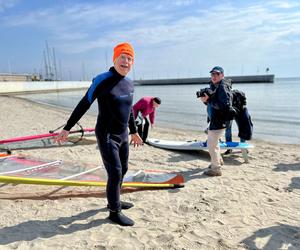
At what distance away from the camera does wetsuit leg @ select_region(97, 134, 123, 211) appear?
10.9 feet

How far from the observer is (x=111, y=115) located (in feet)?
10.9

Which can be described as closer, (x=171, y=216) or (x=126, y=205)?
(x=171, y=216)

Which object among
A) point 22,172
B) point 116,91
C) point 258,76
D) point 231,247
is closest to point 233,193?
point 231,247

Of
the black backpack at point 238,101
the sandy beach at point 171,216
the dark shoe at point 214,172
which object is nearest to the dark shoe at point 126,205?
the sandy beach at point 171,216

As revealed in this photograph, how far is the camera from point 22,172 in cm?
455

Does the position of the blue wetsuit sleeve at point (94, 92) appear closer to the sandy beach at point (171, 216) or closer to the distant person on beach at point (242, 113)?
the sandy beach at point (171, 216)

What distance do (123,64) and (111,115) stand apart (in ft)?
1.92

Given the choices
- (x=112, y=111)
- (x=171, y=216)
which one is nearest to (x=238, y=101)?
(x=171, y=216)

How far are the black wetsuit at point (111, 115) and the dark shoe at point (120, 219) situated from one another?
0.12 meters

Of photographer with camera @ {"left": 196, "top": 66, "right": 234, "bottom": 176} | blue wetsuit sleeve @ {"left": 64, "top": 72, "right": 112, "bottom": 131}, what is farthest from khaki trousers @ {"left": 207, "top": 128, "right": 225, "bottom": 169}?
blue wetsuit sleeve @ {"left": 64, "top": 72, "right": 112, "bottom": 131}

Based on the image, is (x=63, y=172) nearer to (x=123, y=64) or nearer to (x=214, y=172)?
(x=123, y=64)

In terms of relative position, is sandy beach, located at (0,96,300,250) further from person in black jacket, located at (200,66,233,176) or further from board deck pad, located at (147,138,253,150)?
board deck pad, located at (147,138,253,150)

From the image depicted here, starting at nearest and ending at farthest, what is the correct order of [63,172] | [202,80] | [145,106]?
1. [63,172]
2. [145,106]
3. [202,80]

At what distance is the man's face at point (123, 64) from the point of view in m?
3.35
